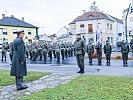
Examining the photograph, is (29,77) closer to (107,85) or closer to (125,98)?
(107,85)

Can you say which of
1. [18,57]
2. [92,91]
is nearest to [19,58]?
[18,57]

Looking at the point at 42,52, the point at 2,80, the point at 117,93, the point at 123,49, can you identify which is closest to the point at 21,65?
the point at 2,80

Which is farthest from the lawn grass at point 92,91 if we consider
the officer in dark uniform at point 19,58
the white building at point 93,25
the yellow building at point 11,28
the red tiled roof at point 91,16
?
the yellow building at point 11,28

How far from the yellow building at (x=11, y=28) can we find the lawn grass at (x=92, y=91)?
5416cm

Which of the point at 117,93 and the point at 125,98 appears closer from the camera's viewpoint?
the point at 125,98

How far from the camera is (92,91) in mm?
9219

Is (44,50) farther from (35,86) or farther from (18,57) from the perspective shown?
(18,57)

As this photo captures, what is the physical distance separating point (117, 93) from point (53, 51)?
62.5 feet

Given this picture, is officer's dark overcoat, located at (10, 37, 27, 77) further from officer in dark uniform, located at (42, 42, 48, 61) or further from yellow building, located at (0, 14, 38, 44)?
yellow building, located at (0, 14, 38, 44)

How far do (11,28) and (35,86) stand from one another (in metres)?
57.6

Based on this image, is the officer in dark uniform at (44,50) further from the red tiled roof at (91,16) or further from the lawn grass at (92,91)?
the red tiled roof at (91,16)

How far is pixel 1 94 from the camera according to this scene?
9.70 m

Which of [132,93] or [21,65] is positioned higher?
[21,65]

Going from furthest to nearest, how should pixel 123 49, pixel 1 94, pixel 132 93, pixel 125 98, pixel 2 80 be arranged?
pixel 123 49 → pixel 2 80 → pixel 1 94 → pixel 132 93 → pixel 125 98
